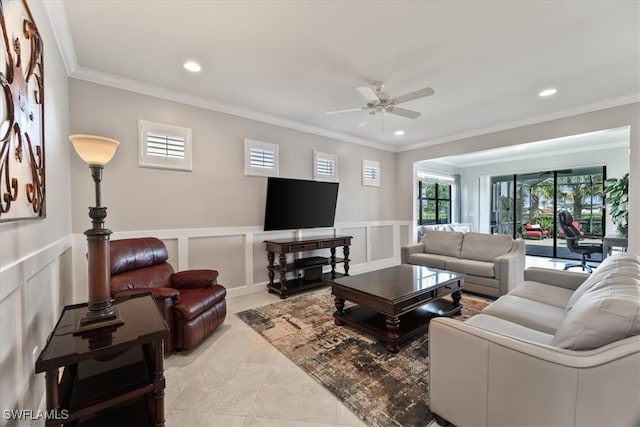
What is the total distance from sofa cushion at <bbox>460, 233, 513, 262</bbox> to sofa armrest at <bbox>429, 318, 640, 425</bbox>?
3.29 metres

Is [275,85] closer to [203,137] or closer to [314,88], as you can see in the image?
[314,88]

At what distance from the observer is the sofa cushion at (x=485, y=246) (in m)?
4.18

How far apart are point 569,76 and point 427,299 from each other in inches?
114

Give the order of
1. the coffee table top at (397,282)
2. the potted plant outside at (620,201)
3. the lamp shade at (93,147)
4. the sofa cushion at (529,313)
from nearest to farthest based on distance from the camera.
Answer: the lamp shade at (93,147) → the sofa cushion at (529,313) → the coffee table top at (397,282) → the potted plant outside at (620,201)

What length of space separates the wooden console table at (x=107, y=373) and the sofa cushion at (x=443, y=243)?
14.5 feet

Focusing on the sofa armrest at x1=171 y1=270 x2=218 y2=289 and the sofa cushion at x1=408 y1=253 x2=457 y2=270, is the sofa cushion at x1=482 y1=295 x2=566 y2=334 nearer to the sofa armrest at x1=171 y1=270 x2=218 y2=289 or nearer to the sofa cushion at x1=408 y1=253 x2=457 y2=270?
the sofa cushion at x1=408 y1=253 x2=457 y2=270

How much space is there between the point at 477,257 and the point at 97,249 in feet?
15.4

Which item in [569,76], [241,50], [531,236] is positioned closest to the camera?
[241,50]

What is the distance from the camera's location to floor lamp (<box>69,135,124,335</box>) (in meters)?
1.54

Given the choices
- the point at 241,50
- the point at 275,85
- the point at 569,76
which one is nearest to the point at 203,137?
the point at 275,85

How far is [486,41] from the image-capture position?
236cm

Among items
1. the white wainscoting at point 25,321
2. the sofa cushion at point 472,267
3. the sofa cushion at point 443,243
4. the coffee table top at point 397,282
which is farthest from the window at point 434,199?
the white wainscoting at point 25,321

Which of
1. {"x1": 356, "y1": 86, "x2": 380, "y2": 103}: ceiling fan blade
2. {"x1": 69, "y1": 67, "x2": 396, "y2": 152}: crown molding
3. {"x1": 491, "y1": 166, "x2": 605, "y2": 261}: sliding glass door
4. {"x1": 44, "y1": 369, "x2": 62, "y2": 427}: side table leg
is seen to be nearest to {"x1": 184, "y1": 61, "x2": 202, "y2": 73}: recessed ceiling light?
{"x1": 69, "y1": 67, "x2": 396, "y2": 152}: crown molding

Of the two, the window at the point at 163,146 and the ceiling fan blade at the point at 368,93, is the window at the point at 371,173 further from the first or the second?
the window at the point at 163,146
